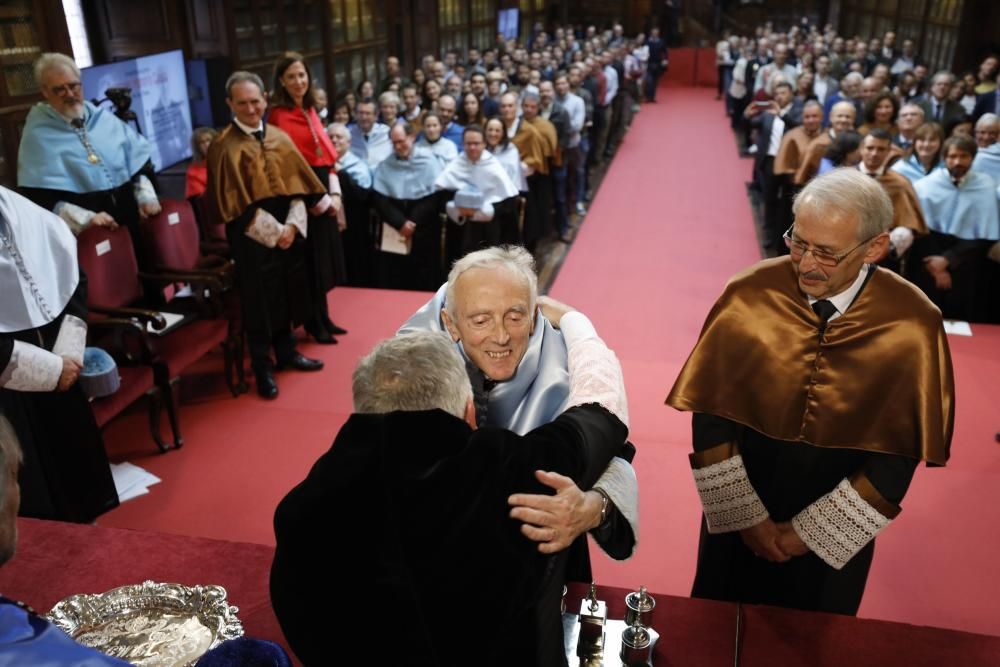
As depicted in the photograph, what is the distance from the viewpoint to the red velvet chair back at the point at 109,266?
4.08 metres

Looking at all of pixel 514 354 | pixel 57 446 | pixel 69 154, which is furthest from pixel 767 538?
pixel 69 154

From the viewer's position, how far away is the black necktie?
2.12 metres

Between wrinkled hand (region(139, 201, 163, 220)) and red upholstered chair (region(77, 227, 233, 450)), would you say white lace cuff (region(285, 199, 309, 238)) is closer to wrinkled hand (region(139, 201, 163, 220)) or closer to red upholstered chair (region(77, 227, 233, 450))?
red upholstered chair (region(77, 227, 233, 450))

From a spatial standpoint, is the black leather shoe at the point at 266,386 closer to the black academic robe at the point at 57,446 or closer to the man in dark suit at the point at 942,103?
the black academic robe at the point at 57,446

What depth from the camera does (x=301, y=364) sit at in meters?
4.80

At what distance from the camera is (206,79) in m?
8.36

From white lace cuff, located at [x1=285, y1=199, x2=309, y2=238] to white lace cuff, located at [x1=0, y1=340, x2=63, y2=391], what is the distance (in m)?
1.90

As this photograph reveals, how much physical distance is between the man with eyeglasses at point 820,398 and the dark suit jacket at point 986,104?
27.9 ft

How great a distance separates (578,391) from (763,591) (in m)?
1.14

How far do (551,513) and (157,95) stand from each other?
7.67 m

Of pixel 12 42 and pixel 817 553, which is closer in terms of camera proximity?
pixel 817 553

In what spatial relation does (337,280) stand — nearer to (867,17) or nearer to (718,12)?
(867,17)

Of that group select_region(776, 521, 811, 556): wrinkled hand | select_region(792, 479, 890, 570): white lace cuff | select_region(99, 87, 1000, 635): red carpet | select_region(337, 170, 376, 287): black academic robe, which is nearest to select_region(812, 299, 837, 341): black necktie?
select_region(792, 479, 890, 570): white lace cuff

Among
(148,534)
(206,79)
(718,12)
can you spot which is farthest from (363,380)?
(718,12)
